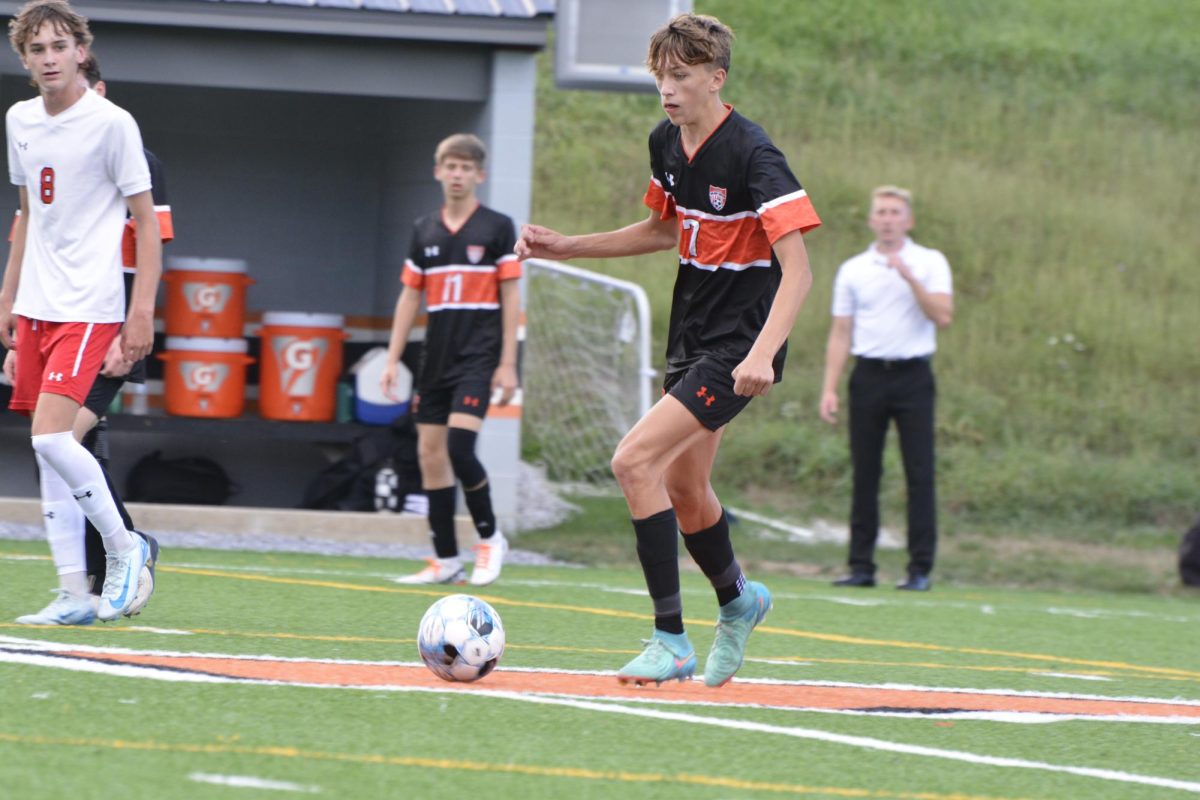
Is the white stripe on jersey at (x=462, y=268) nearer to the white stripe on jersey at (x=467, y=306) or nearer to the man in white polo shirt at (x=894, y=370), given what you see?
the white stripe on jersey at (x=467, y=306)

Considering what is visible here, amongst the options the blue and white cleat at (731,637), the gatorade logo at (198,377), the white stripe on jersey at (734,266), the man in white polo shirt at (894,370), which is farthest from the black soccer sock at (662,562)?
the gatorade logo at (198,377)

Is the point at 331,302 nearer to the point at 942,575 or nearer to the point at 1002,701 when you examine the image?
the point at 942,575

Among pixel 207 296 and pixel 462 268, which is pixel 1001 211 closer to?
pixel 207 296

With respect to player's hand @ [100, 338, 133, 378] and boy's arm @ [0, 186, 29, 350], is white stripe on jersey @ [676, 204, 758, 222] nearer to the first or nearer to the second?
player's hand @ [100, 338, 133, 378]

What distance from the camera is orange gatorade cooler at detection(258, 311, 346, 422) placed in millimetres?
11836

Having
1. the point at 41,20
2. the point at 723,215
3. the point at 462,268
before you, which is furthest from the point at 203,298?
the point at 723,215

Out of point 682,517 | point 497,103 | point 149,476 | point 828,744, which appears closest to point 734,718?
point 828,744

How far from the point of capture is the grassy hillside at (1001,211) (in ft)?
53.2

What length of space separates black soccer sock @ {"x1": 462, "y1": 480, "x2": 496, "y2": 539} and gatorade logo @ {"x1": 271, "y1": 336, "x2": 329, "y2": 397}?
3520 millimetres

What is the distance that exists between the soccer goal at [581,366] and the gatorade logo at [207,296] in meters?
2.65

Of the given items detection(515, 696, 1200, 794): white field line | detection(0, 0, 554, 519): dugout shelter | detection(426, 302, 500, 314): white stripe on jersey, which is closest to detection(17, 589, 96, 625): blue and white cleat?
detection(515, 696, 1200, 794): white field line

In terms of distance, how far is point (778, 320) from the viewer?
4895mm

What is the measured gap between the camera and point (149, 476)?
462 inches

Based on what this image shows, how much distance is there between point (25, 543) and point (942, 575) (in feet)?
19.5
